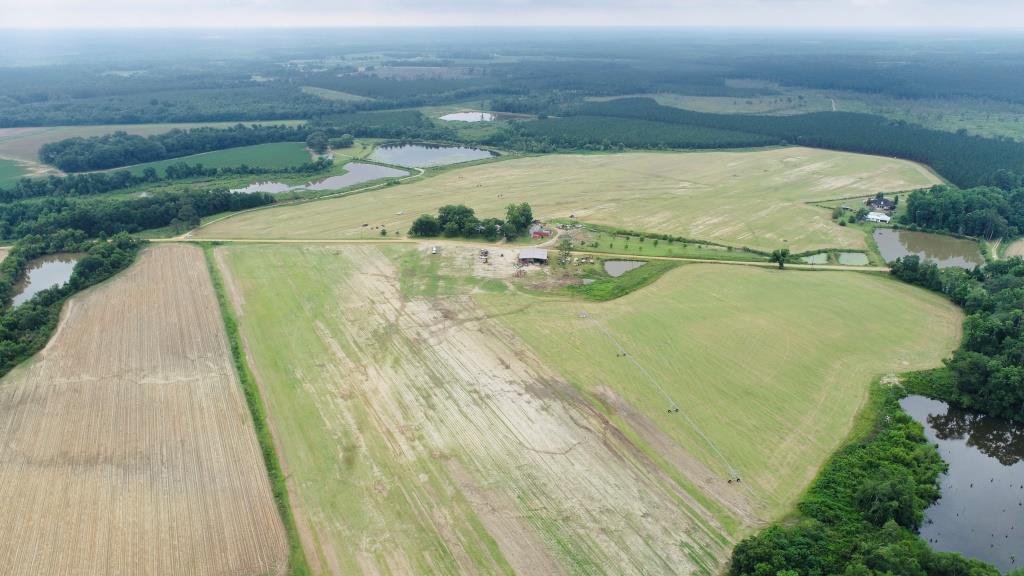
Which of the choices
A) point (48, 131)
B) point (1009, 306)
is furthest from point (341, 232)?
point (48, 131)

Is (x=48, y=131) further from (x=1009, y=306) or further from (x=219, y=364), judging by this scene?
(x=1009, y=306)

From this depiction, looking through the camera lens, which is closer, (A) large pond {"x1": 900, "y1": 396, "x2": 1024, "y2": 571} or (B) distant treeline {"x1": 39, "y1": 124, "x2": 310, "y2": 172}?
(A) large pond {"x1": 900, "y1": 396, "x2": 1024, "y2": 571}

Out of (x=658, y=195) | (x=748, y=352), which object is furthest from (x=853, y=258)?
(x=658, y=195)

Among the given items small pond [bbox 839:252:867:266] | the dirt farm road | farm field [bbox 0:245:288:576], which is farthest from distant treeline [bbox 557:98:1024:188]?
farm field [bbox 0:245:288:576]

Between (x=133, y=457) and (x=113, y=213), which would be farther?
(x=113, y=213)

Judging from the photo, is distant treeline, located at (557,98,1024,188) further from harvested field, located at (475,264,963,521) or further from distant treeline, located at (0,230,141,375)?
distant treeline, located at (0,230,141,375)

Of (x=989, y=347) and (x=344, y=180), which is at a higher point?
(x=344, y=180)

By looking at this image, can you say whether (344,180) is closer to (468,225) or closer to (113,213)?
(113,213)
